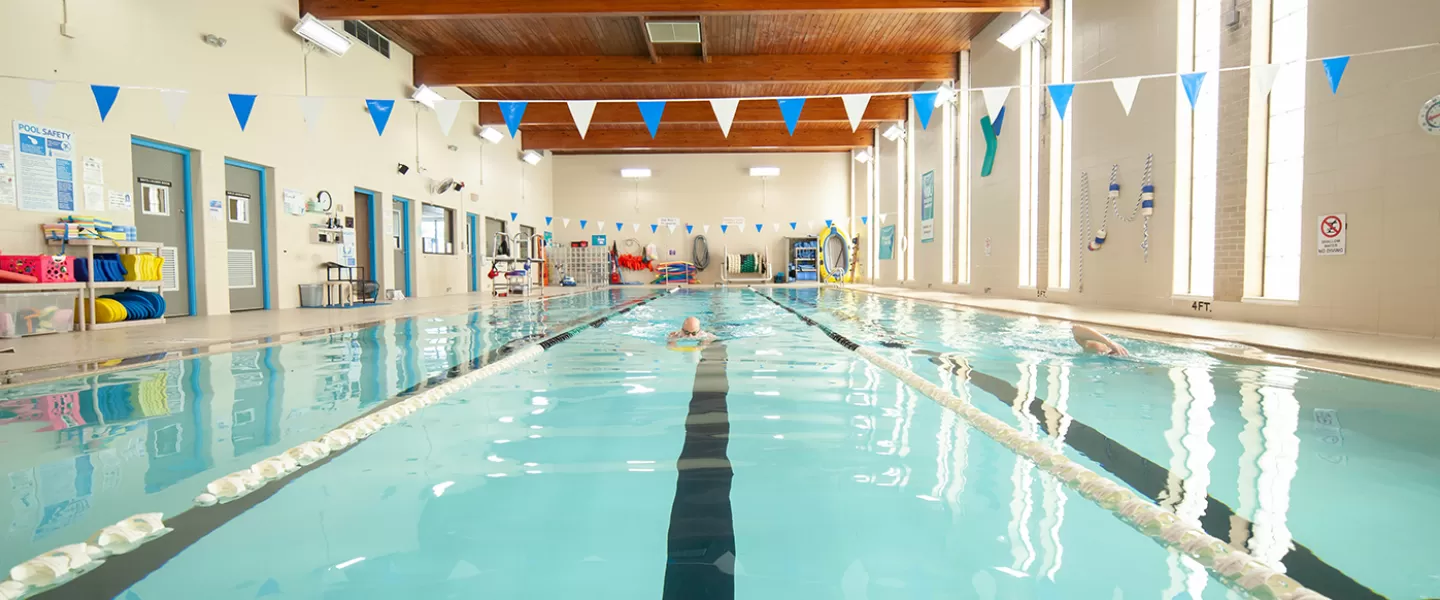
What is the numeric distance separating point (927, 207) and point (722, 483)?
12.6m

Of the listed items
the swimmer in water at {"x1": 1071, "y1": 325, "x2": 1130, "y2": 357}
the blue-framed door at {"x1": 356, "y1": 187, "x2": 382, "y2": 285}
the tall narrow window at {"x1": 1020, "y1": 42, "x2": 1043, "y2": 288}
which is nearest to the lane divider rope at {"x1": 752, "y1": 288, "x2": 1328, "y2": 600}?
the swimmer in water at {"x1": 1071, "y1": 325, "x2": 1130, "y2": 357}

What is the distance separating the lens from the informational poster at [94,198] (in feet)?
19.8

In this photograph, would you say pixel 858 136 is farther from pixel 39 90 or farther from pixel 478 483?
pixel 478 483

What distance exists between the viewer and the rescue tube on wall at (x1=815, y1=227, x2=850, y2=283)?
66.8 ft

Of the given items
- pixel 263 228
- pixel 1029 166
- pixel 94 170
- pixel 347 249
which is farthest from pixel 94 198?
pixel 1029 166

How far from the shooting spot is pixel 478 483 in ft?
5.97

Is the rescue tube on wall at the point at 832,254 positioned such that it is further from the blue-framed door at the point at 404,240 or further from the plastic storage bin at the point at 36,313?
the plastic storage bin at the point at 36,313

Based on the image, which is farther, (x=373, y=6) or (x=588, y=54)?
(x=588, y=54)

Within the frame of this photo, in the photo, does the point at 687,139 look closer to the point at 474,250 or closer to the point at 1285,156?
the point at 474,250

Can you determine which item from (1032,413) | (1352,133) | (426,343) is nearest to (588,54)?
(426,343)

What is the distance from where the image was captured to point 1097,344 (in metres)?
4.22

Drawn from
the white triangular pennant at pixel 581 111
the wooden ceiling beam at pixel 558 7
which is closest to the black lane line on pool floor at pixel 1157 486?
the white triangular pennant at pixel 581 111

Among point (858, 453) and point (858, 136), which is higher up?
point (858, 136)

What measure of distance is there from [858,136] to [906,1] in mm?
9403
